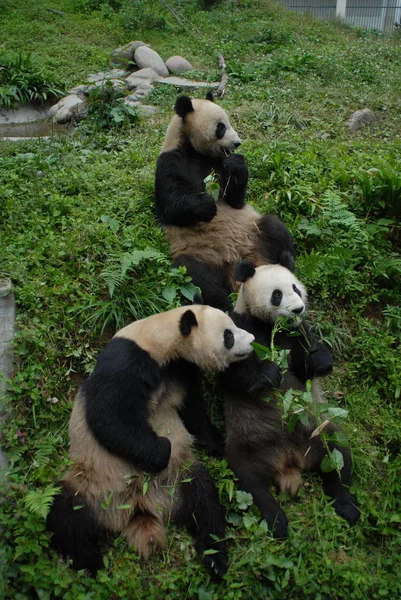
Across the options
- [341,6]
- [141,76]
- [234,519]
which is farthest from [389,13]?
[234,519]

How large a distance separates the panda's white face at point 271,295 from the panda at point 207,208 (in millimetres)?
755

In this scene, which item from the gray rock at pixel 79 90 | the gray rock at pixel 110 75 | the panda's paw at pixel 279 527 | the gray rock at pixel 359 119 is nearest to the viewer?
the panda's paw at pixel 279 527

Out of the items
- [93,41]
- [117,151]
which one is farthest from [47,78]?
[117,151]

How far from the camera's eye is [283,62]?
11742mm

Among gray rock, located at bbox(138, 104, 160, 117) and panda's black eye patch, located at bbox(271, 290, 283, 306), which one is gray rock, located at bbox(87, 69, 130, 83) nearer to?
gray rock, located at bbox(138, 104, 160, 117)

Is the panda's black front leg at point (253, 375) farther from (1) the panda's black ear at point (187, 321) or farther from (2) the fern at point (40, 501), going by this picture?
(2) the fern at point (40, 501)

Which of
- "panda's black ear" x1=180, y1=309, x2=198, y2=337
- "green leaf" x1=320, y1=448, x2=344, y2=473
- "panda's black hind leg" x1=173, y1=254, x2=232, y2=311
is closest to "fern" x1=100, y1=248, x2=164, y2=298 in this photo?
"panda's black hind leg" x1=173, y1=254, x2=232, y2=311

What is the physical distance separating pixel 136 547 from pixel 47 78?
30.0 feet

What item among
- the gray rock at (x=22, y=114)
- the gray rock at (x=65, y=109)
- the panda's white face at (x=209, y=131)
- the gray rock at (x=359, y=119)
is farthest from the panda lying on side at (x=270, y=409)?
the gray rock at (x=22, y=114)

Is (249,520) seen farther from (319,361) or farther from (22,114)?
(22,114)

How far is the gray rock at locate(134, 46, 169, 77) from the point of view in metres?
12.0

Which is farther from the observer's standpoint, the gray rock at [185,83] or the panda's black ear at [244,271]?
the gray rock at [185,83]

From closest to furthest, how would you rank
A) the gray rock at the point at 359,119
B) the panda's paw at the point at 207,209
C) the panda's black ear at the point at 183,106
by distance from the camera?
the panda's paw at the point at 207,209 < the panda's black ear at the point at 183,106 < the gray rock at the point at 359,119

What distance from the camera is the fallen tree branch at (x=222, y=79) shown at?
1068 centimetres
